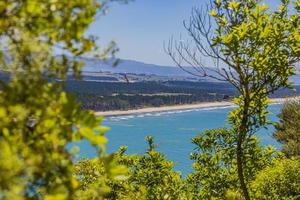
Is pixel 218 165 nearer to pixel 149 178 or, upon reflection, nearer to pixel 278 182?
pixel 278 182

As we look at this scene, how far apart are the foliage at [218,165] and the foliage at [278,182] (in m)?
0.31

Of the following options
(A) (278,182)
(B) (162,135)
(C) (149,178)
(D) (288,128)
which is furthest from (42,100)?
(B) (162,135)

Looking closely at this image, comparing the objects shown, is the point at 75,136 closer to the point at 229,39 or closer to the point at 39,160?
the point at 39,160

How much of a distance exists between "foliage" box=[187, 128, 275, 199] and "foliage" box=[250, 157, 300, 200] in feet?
1.03

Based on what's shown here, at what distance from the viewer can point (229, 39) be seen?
317 inches

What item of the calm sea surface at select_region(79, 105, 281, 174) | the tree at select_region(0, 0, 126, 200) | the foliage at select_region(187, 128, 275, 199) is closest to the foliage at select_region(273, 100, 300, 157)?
the foliage at select_region(187, 128, 275, 199)

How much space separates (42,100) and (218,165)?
→ 11260 millimetres

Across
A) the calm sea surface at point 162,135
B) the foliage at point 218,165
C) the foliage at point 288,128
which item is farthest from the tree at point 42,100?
the calm sea surface at point 162,135

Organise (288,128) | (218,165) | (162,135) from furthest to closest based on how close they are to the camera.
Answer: (162,135) → (288,128) → (218,165)

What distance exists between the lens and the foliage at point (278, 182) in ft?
42.4

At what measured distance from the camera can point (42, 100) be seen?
2398 millimetres

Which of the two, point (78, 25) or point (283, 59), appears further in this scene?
point (283, 59)

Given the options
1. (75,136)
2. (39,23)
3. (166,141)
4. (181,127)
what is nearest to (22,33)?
(39,23)

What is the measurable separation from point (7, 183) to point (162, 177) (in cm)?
1130
